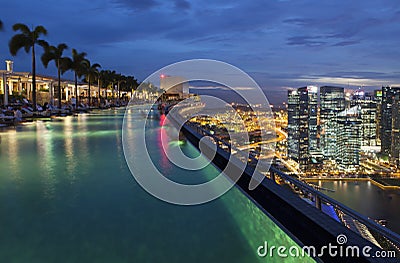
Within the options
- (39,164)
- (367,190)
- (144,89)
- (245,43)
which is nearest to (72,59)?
(245,43)

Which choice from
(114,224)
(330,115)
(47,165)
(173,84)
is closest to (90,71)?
(173,84)

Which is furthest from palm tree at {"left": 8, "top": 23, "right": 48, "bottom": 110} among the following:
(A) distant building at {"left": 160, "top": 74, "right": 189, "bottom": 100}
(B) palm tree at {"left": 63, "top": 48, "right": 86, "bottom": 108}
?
(B) palm tree at {"left": 63, "top": 48, "right": 86, "bottom": 108}

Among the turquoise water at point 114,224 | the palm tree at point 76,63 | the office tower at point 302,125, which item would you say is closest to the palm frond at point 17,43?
the palm tree at point 76,63

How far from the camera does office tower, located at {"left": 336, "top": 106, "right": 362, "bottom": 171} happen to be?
11.7m

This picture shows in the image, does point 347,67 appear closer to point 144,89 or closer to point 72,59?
point 72,59

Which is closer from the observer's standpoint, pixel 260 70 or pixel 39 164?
pixel 39 164

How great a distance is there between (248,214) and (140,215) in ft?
4.51

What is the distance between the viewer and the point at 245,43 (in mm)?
33281

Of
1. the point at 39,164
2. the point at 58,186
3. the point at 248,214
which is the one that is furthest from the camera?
the point at 39,164

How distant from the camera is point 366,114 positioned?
53.0 ft

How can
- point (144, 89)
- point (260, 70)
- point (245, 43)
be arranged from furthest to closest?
1. point (144, 89)
2. point (260, 70)
3. point (245, 43)

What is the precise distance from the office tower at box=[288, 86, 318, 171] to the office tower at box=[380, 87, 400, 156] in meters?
2.36

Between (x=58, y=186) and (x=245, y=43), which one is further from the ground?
(x=245, y=43)

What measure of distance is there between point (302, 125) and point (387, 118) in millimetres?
4927
